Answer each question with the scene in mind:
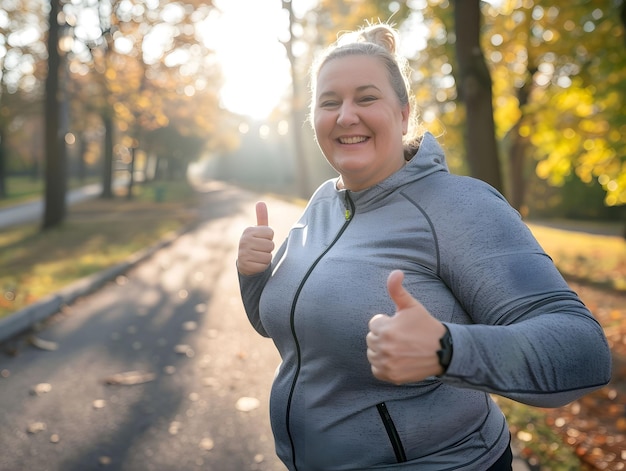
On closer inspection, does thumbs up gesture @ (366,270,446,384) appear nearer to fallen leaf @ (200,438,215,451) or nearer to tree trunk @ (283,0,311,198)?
fallen leaf @ (200,438,215,451)

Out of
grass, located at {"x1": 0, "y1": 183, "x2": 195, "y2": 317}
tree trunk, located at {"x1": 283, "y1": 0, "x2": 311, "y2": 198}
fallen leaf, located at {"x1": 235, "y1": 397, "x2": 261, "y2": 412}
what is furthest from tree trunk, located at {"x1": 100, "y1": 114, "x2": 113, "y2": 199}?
fallen leaf, located at {"x1": 235, "y1": 397, "x2": 261, "y2": 412}

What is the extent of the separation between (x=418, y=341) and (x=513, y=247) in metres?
0.41

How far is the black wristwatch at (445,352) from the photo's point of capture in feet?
4.33

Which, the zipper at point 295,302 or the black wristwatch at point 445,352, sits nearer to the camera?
the black wristwatch at point 445,352

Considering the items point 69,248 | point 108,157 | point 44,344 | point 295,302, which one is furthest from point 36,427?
point 108,157

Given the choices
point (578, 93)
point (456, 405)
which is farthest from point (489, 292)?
point (578, 93)

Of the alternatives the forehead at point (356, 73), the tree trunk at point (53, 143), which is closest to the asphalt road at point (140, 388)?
the forehead at point (356, 73)

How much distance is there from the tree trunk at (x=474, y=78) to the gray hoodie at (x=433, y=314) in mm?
6368

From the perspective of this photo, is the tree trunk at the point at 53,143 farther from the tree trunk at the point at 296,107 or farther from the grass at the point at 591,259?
the grass at the point at 591,259

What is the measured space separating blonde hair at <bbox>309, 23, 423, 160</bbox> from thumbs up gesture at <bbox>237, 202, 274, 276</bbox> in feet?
1.51

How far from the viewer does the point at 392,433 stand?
1.72m

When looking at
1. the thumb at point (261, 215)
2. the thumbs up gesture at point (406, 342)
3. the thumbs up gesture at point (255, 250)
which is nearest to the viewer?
the thumbs up gesture at point (406, 342)

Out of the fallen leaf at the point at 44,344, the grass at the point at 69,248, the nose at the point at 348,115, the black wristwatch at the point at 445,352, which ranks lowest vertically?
the grass at the point at 69,248

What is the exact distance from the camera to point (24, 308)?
736 cm
